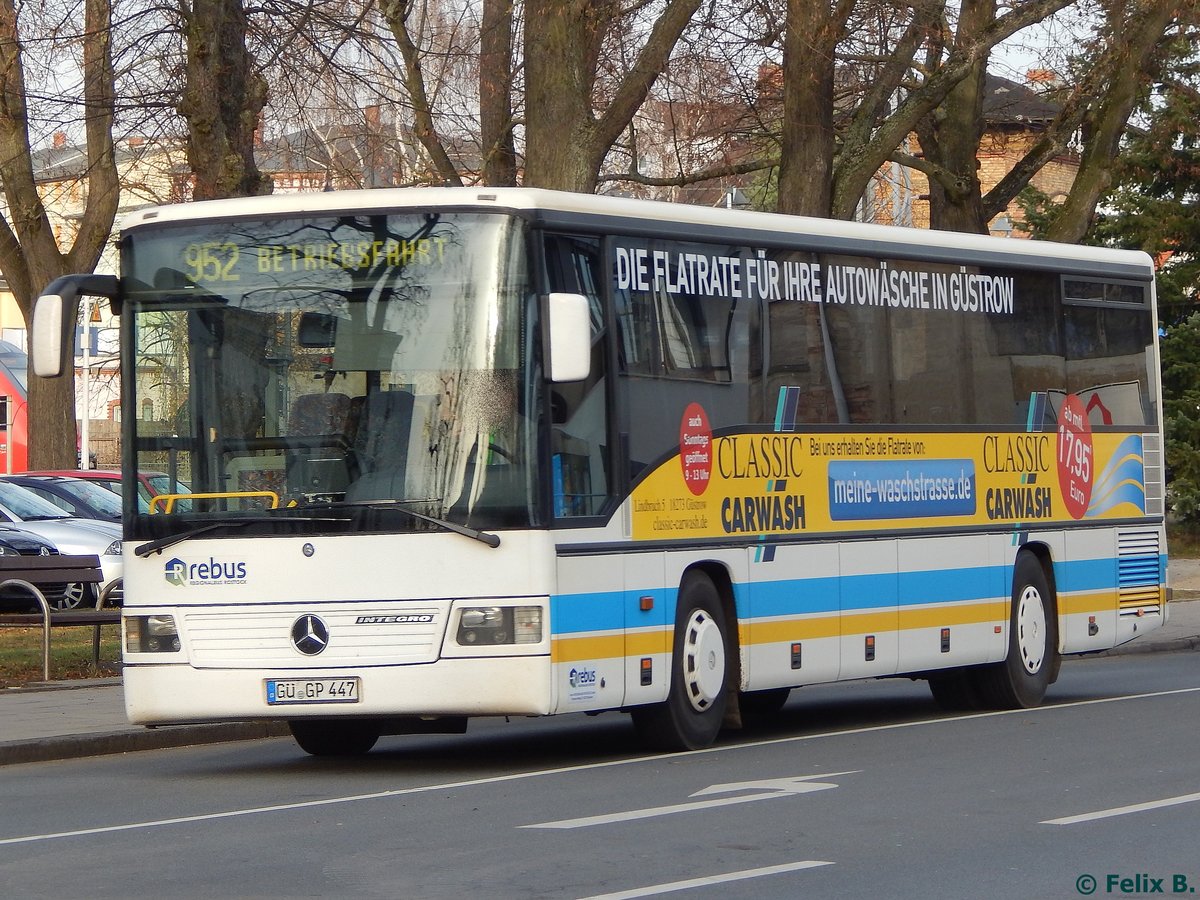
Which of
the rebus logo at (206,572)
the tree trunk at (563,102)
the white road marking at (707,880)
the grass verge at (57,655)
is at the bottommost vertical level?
the white road marking at (707,880)

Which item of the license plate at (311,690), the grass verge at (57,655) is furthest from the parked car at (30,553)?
the license plate at (311,690)

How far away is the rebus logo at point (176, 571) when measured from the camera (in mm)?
12203

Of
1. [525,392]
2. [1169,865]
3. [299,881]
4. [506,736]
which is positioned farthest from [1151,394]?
[299,881]

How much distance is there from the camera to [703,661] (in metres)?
13.0

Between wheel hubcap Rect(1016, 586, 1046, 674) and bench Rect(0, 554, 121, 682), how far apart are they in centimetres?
714

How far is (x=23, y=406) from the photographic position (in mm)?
75375

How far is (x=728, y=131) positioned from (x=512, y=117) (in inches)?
111

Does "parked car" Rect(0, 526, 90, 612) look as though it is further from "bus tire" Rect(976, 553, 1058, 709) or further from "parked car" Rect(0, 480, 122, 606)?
"bus tire" Rect(976, 553, 1058, 709)

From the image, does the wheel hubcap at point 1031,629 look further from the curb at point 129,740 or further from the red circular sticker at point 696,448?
the curb at point 129,740

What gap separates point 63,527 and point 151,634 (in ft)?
50.4

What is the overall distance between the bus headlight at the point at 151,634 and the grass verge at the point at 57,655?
5.57 meters

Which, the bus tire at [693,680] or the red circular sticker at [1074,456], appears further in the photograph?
the red circular sticker at [1074,456]

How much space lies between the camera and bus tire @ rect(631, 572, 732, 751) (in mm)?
12844

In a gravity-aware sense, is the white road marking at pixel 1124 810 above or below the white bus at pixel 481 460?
below
